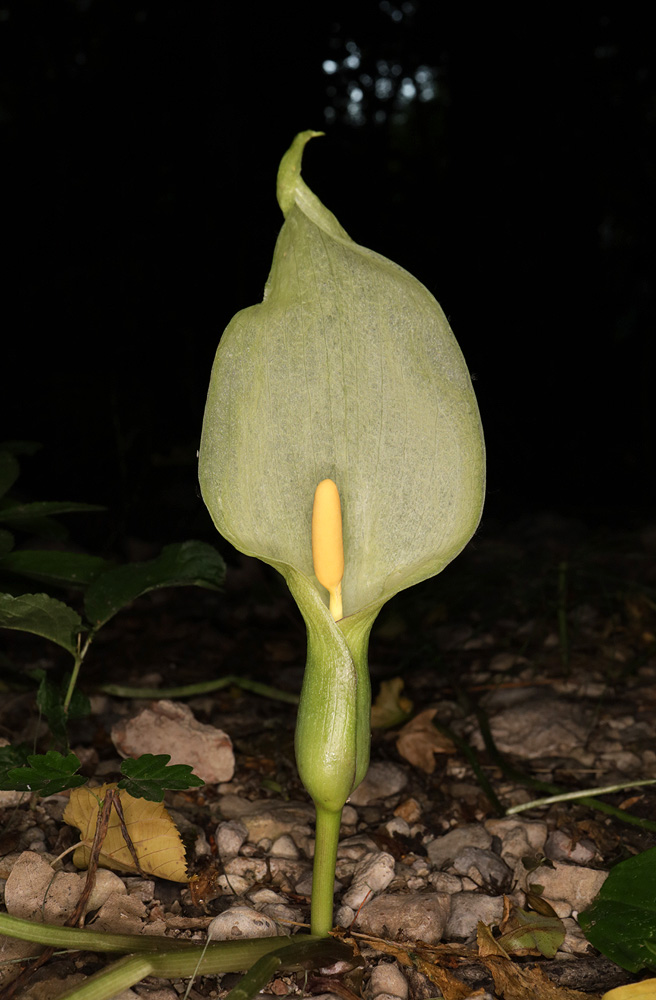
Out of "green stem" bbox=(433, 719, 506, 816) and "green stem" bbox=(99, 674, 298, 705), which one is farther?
"green stem" bbox=(99, 674, 298, 705)

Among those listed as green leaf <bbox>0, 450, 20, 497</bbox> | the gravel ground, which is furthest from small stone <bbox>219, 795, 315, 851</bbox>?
green leaf <bbox>0, 450, 20, 497</bbox>

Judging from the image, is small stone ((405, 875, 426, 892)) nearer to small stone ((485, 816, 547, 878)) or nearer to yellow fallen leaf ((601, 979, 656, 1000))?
small stone ((485, 816, 547, 878))

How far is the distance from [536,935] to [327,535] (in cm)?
56

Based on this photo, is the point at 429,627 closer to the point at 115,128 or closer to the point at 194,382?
the point at 194,382

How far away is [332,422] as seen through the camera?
103 centimetres

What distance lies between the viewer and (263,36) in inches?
136

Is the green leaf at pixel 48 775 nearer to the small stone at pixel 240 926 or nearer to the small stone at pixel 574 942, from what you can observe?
the small stone at pixel 240 926

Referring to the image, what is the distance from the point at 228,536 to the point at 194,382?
210 centimetres

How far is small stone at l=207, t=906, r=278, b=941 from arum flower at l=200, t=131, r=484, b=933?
7 cm

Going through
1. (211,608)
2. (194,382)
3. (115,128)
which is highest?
(115,128)

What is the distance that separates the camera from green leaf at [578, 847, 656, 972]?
92 cm

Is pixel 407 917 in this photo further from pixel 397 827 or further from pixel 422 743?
pixel 422 743

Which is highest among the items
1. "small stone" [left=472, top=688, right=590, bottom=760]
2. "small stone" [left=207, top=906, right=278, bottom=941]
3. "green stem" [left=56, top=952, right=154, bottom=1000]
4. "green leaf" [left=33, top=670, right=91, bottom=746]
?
"green leaf" [left=33, top=670, right=91, bottom=746]

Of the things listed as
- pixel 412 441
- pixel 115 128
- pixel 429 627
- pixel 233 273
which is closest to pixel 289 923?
pixel 412 441
